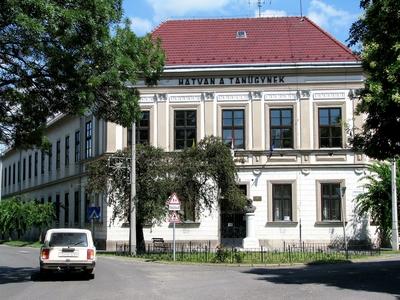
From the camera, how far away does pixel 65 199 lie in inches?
2109

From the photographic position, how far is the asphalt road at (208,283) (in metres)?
15.3

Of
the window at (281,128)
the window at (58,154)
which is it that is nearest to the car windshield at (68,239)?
the window at (281,128)

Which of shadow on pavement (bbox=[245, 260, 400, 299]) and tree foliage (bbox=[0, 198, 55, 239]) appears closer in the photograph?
shadow on pavement (bbox=[245, 260, 400, 299])

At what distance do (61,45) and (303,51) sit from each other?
28.9 metres

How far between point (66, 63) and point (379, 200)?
27.6 meters

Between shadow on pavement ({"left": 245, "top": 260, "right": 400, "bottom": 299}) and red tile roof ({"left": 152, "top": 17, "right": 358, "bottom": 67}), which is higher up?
red tile roof ({"left": 152, "top": 17, "right": 358, "bottom": 67})

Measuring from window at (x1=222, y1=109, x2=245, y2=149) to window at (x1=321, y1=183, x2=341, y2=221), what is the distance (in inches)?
249

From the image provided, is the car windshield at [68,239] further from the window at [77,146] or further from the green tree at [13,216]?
the green tree at [13,216]

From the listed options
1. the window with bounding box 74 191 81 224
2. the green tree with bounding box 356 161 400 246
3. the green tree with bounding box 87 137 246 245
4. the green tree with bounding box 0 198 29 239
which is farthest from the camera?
the green tree with bounding box 0 198 29 239

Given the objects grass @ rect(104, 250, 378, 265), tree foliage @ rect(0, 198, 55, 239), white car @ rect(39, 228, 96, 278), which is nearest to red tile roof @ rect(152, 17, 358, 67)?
grass @ rect(104, 250, 378, 265)

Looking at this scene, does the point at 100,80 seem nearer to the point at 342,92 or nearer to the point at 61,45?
the point at 61,45

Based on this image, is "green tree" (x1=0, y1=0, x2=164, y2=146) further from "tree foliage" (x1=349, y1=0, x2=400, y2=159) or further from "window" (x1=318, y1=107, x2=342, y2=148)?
"window" (x1=318, y1=107, x2=342, y2=148)

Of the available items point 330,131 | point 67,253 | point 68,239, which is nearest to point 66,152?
point 330,131

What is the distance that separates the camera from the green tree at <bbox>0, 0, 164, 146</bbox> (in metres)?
15.5
